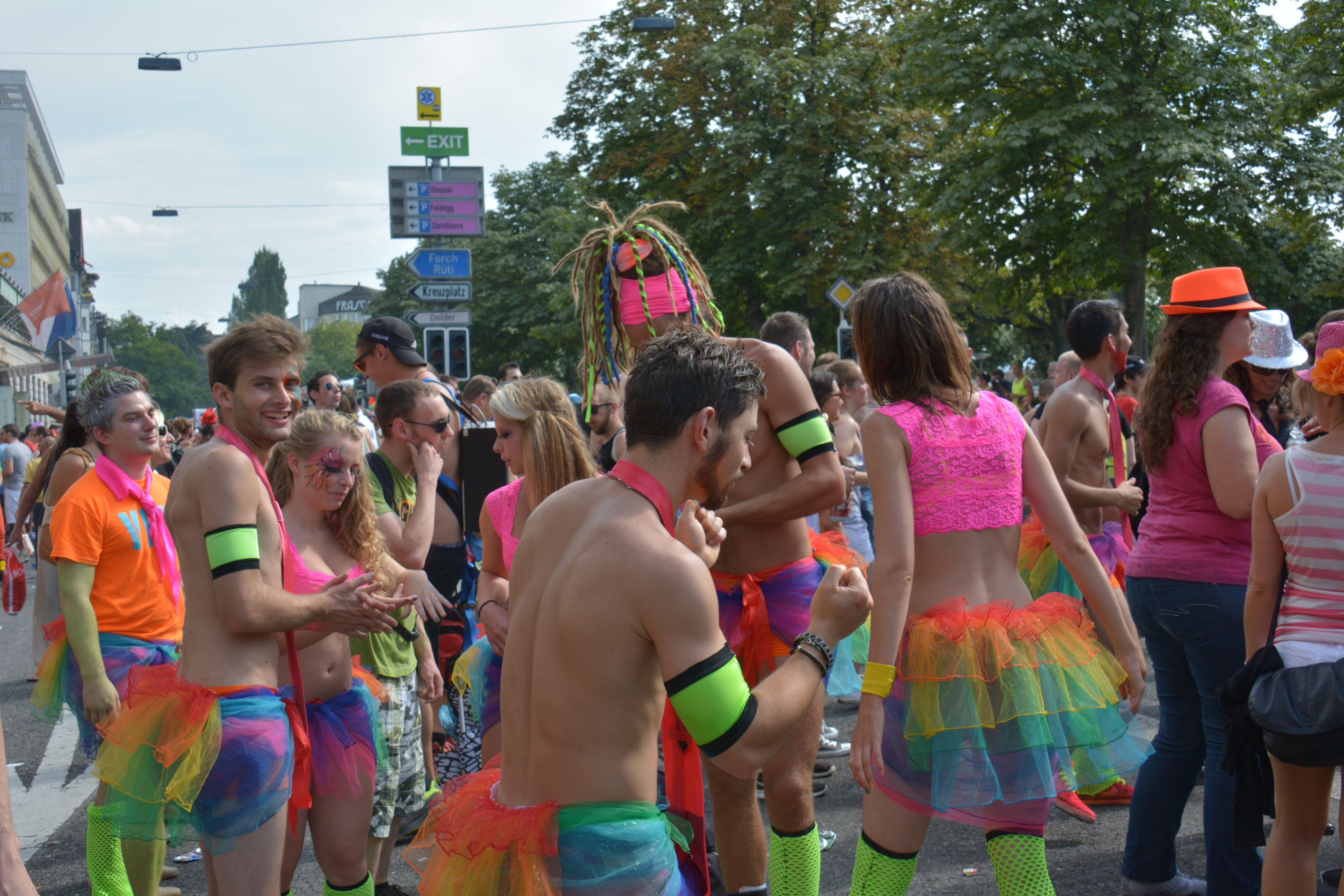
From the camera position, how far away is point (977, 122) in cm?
2055

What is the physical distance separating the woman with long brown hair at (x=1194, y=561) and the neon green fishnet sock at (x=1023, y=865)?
1.01 m

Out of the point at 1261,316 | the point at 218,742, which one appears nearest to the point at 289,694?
the point at 218,742

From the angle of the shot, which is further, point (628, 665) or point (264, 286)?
point (264, 286)

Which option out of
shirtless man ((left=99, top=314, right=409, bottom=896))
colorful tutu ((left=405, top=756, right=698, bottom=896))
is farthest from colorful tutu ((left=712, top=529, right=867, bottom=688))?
colorful tutu ((left=405, top=756, right=698, bottom=896))

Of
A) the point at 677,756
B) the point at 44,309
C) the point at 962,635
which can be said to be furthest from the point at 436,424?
the point at 44,309

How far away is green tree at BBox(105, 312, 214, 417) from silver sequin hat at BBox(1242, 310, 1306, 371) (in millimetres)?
100154

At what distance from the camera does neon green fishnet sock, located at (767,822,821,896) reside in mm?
3084

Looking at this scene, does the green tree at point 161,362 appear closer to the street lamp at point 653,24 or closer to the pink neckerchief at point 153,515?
the street lamp at point 653,24

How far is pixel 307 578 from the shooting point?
3.34m

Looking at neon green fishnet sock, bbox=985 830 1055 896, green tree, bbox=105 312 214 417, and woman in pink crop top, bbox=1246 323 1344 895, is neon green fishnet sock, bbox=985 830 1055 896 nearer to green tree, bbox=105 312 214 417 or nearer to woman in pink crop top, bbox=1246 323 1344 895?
woman in pink crop top, bbox=1246 323 1344 895

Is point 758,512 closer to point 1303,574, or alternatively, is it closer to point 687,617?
point 687,617

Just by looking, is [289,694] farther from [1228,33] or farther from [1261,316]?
[1228,33]

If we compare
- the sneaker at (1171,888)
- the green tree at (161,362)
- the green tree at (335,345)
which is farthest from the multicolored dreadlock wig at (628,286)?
the green tree at (335,345)

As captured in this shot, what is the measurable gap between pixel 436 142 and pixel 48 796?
13119 millimetres
